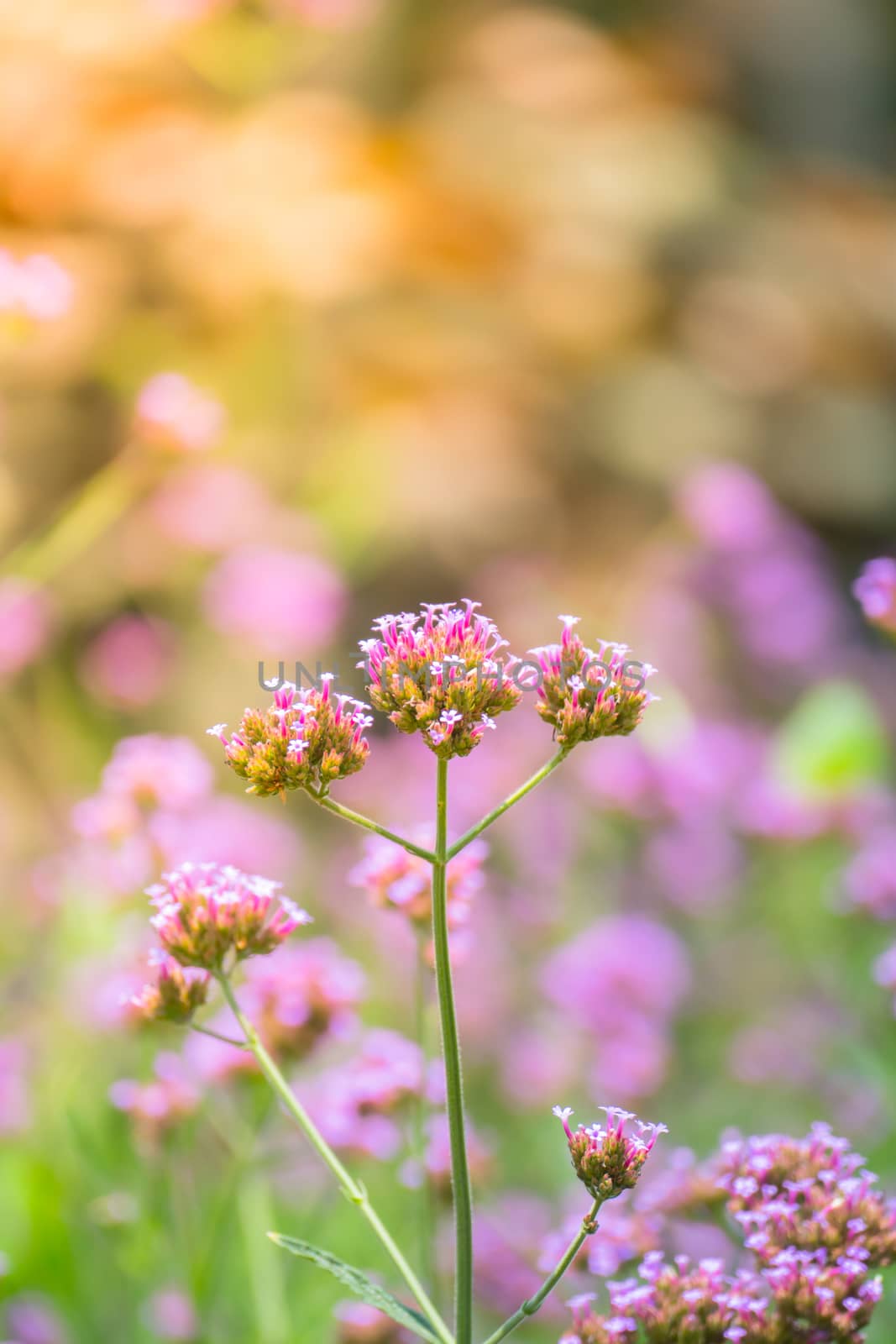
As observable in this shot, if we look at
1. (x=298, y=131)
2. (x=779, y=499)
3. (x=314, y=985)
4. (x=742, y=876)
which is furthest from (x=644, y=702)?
(x=779, y=499)

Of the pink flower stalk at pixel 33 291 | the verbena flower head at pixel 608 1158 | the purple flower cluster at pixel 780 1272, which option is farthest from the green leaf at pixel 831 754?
the verbena flower head at pixel 608 1158

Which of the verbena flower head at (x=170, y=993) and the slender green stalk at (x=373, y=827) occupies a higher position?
the slender green stalk at (x=373, y=827)

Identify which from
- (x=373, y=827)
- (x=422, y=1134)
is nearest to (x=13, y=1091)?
(x=422, y=1134)

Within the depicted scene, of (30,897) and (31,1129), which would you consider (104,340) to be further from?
(31,1129)

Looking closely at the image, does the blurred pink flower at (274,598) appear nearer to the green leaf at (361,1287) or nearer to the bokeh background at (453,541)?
the bokeh background at (453,541)

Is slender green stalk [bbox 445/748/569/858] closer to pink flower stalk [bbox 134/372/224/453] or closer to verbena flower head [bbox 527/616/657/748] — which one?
verbena flower head [bbox 527/616/657/748]

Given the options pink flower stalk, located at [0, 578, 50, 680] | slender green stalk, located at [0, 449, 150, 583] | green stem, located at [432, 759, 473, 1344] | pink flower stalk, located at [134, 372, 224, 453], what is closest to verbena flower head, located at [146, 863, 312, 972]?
green stem, located at [432, 759, 473, 1344]

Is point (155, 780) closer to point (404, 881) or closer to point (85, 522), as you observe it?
point (404, 881)
